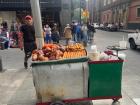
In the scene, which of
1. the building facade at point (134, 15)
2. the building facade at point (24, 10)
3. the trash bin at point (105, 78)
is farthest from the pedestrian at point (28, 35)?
the building facade at point (134, 15)

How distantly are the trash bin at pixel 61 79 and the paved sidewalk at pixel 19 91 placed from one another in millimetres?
824

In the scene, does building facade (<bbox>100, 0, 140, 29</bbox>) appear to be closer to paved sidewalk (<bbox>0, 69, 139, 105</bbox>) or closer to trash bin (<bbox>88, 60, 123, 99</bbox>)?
paved sidewalk (<bbox>0, 69, 139, 105</bbox>)

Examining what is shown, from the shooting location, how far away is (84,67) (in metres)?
5.04

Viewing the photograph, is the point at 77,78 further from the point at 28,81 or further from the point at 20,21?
the point at 20,21

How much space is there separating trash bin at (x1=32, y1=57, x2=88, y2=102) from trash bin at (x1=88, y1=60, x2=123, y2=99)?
120 mm

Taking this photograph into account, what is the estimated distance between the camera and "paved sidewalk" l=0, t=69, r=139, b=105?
19.4 feet

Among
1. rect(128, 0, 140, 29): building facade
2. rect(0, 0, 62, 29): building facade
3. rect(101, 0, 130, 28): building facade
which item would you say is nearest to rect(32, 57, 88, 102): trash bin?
rect(0, 0, 62, 29): building facade

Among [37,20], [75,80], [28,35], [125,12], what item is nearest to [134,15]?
[125,12]

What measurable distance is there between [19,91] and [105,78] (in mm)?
2569

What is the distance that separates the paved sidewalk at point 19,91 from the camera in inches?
233

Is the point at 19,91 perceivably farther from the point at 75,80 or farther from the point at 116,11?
the point at 116,11

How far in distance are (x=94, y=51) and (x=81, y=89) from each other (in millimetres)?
798

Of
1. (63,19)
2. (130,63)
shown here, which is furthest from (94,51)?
(63,19)

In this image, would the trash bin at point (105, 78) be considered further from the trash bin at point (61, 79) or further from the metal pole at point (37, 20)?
the metal pole at point (37, 20)
